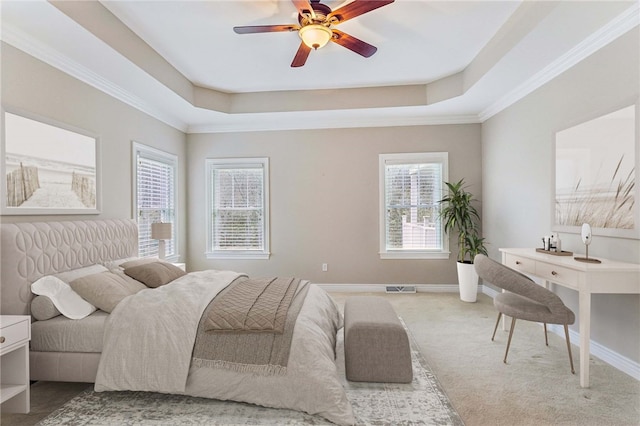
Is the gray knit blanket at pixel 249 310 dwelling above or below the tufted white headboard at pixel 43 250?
below

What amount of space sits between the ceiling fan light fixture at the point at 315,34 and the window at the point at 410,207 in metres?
2.72

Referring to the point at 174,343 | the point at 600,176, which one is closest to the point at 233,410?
the point at 174,343

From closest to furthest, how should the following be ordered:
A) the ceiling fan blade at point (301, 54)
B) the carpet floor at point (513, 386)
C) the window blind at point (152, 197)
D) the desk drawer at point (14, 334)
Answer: the desk drawer at point (14, 334), the carpet floor at point (513, 386), the ceiling fan blade at point (301, 54), the window blind at point (152, 197)

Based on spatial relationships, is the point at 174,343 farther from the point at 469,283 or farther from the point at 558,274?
the point at 469,283

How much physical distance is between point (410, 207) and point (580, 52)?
2.76 metres

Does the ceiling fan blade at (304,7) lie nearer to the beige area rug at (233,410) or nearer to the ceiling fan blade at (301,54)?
the ceiling fan blade at (301,54)

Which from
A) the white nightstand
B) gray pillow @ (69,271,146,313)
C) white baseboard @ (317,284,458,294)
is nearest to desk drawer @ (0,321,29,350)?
the white nightstand

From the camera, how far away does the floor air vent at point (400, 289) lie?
4.98 metres

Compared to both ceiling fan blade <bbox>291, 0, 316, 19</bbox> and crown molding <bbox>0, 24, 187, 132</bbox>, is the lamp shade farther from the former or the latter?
ceiling fan blade <bbox>291, 0, 316, 19</bbox>

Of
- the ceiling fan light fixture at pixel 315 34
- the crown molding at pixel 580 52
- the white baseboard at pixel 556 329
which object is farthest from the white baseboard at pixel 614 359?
the ceiling fan light fixture at pixel 315 34

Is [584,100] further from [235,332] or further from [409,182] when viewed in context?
[235,332]

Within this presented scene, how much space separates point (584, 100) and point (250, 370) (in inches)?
143

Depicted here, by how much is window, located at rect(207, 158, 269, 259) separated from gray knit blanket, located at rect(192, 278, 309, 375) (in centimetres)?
296

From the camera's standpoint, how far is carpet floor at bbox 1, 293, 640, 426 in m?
2.00
